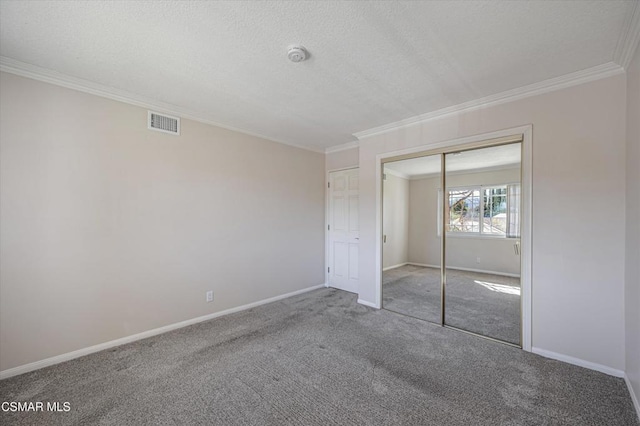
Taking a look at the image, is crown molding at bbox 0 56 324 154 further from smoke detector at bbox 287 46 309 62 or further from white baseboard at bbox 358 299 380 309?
white baseboard at bbox 358 299 380 309

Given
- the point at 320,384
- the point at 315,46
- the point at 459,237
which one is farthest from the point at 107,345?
the point at 459,237

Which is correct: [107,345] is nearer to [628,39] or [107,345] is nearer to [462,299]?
[462,299]

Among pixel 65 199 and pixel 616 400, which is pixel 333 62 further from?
pixel 616 400

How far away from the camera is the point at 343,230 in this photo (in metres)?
4.76

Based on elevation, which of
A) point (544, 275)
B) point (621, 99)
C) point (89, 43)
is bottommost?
point (544, 275)

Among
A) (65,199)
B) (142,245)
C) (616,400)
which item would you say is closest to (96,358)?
(142,245)

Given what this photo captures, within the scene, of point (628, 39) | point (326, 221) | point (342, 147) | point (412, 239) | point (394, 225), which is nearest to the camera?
point (628, 39)

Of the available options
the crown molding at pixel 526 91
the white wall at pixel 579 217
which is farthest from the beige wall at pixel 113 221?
the white wall at pixel 579 217

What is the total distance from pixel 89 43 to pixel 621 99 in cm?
422

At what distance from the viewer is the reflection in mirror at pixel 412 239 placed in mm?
3400

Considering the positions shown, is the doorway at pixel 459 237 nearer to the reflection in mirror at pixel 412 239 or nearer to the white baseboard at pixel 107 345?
the reflection in mirror at pixel 412 239

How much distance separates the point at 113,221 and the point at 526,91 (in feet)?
14.1

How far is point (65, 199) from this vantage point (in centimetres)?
242

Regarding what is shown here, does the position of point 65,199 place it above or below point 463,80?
below
